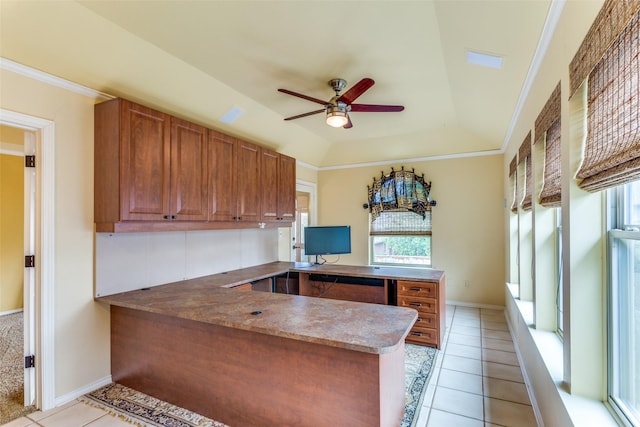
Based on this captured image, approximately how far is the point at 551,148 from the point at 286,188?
313cm

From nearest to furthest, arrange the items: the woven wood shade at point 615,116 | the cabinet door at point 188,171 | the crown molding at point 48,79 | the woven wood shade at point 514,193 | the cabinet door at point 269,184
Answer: the woven wood shade at point 615,116
the crown molding at point 48,79
the cabinet door at point 188,171
the woven wood shade at point 514,193
the cabinet door at point 269,184

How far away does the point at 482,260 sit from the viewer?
16.4 ft

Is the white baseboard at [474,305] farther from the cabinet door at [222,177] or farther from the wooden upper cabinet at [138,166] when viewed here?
the wooden upper cabinet at [138,166]

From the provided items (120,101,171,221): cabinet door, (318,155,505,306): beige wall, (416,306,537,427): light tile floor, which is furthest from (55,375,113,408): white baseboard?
(318,155,505,306): beige wall

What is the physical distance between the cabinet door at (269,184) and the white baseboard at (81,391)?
2.22m

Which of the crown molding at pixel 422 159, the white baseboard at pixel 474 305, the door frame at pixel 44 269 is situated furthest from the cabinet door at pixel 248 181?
the white baseboard at pixel 474 305

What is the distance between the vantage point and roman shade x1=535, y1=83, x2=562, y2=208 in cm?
183

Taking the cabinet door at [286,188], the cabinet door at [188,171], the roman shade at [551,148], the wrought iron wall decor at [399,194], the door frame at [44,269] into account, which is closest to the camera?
the roman shade at [551,148]

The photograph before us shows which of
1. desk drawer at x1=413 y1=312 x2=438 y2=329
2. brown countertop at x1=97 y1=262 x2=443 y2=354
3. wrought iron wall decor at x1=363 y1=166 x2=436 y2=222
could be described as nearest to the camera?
brown countertop at x1=97 y1=262 x2=443 y2=354

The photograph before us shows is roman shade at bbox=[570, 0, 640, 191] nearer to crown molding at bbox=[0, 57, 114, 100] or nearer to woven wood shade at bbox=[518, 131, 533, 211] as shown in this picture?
woven wood shade at bbox=[518, 131, 533, 211]

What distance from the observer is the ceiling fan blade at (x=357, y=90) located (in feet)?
7.93

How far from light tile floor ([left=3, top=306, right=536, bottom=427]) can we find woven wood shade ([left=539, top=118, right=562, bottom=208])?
61.0 inches

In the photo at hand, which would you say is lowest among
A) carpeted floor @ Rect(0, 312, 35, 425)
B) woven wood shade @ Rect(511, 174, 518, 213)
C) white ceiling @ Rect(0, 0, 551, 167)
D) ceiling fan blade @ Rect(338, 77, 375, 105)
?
carpeted floor @ Rect(0, 312, 35, 425)

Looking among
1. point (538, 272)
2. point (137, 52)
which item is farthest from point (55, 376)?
point (538, 272)
